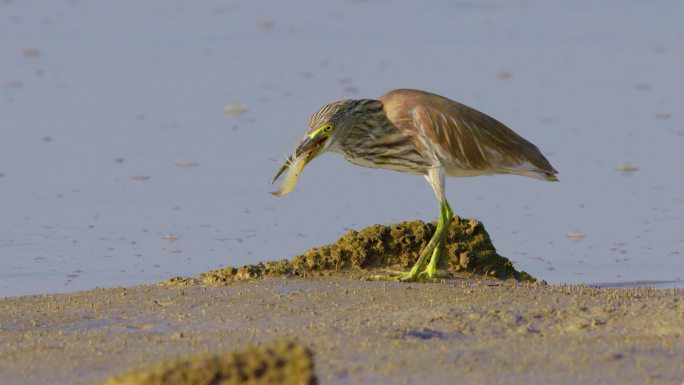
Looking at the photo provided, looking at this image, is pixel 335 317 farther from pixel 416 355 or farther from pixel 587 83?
pixel 587 83

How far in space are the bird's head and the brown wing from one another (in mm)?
306

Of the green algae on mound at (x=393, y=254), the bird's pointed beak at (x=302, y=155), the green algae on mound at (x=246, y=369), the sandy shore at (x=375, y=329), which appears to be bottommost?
the sandy shore at (x=375, y=329)

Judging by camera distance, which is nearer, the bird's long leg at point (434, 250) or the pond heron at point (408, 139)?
the bird's long leg at point (434, 250)

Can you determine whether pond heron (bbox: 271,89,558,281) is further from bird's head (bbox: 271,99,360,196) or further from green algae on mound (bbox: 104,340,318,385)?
green algae on mound (bbox: 104,340,318,385)

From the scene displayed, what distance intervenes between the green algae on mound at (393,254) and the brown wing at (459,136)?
0.42m

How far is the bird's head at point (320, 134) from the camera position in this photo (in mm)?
7730

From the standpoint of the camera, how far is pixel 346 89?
12.6m

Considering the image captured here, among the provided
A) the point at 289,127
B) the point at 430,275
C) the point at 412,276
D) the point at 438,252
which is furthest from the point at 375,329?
the point at 289,127

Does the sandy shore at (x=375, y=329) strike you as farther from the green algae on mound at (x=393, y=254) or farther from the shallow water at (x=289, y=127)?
the shallow water at (x=289, y=127)

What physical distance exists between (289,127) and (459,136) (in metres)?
3.79

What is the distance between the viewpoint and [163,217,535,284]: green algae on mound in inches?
295

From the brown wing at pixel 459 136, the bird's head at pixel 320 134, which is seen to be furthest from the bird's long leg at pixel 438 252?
the bird's head at pixel 320 134

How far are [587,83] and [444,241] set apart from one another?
228 inches

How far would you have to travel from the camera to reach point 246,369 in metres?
4.30
